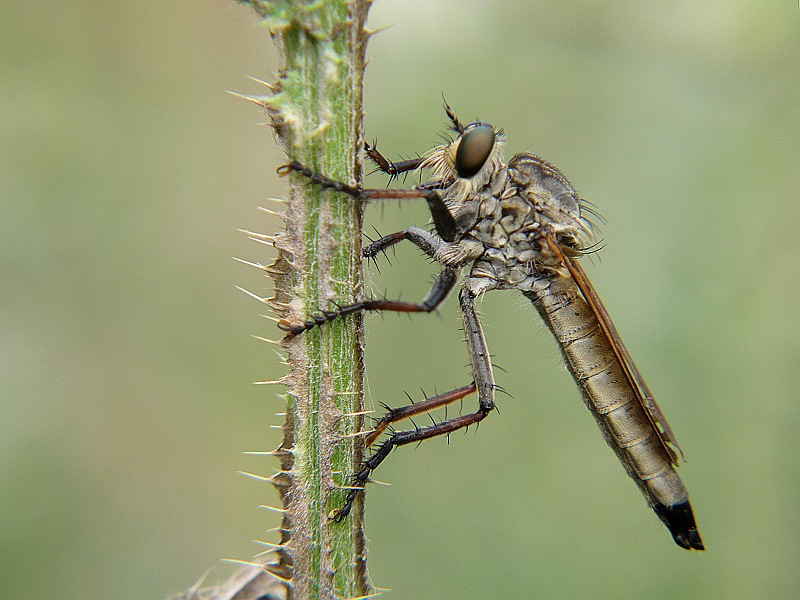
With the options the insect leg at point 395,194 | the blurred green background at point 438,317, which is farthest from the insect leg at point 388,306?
the blurred green background at point 438,317

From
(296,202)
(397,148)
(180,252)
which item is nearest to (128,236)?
(180,252)

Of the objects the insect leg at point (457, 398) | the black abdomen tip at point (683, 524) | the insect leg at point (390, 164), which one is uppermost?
the insect leg at point (390, 164)

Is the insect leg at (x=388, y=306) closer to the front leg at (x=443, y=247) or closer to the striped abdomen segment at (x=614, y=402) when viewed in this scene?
the front leg at (x=443, y=247)

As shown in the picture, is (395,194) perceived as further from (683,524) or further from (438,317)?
(683,524)

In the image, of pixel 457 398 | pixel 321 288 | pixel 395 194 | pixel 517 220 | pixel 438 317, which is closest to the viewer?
pixel 321 288

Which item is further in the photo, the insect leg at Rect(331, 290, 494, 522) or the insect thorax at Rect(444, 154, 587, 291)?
the insect thorax at Rect(444, 154, 587, 291)

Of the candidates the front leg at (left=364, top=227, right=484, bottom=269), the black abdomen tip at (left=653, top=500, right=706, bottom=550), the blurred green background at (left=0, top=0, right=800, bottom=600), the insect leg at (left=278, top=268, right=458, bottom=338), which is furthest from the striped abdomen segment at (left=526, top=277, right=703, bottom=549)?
the insect leg at (left=278, top=268, right=458, bottom=338)

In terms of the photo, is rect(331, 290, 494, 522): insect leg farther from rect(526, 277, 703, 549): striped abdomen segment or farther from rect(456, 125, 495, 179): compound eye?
rect(456, 125, 495, 179): compound eye

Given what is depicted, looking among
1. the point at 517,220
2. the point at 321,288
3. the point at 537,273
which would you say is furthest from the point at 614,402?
the point at 321,288
